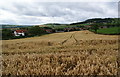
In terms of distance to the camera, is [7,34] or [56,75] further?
[7,34]

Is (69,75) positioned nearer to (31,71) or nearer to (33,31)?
(31,71)

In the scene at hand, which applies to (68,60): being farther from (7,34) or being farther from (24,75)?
(7,34)

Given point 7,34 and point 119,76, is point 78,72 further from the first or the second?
point 7,34

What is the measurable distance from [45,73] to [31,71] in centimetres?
34

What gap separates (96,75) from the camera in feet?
7.08

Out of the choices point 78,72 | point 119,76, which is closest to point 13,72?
point 78,72

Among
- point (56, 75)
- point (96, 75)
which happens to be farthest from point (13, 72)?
point (96, 75)

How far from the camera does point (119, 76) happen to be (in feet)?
6.97

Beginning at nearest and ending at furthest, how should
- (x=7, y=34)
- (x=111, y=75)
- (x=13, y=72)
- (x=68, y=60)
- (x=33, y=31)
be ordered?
(x=111, y=75), (x=13, y=72), (x=68, y=60), (x=7, y=34), (x=33, y=31)

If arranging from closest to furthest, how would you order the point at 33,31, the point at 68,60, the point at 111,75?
1. the point at 111,75
2. the point at 68,60
3. the point at 33,31

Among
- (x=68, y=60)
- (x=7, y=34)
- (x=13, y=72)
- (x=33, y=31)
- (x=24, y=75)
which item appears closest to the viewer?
(x=24, y=75)

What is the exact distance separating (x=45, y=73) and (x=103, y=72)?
1204 millimetres

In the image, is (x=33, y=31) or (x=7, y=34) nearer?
(x=7, y=34)

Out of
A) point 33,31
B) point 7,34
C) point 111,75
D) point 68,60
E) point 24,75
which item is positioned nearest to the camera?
point 111,75
